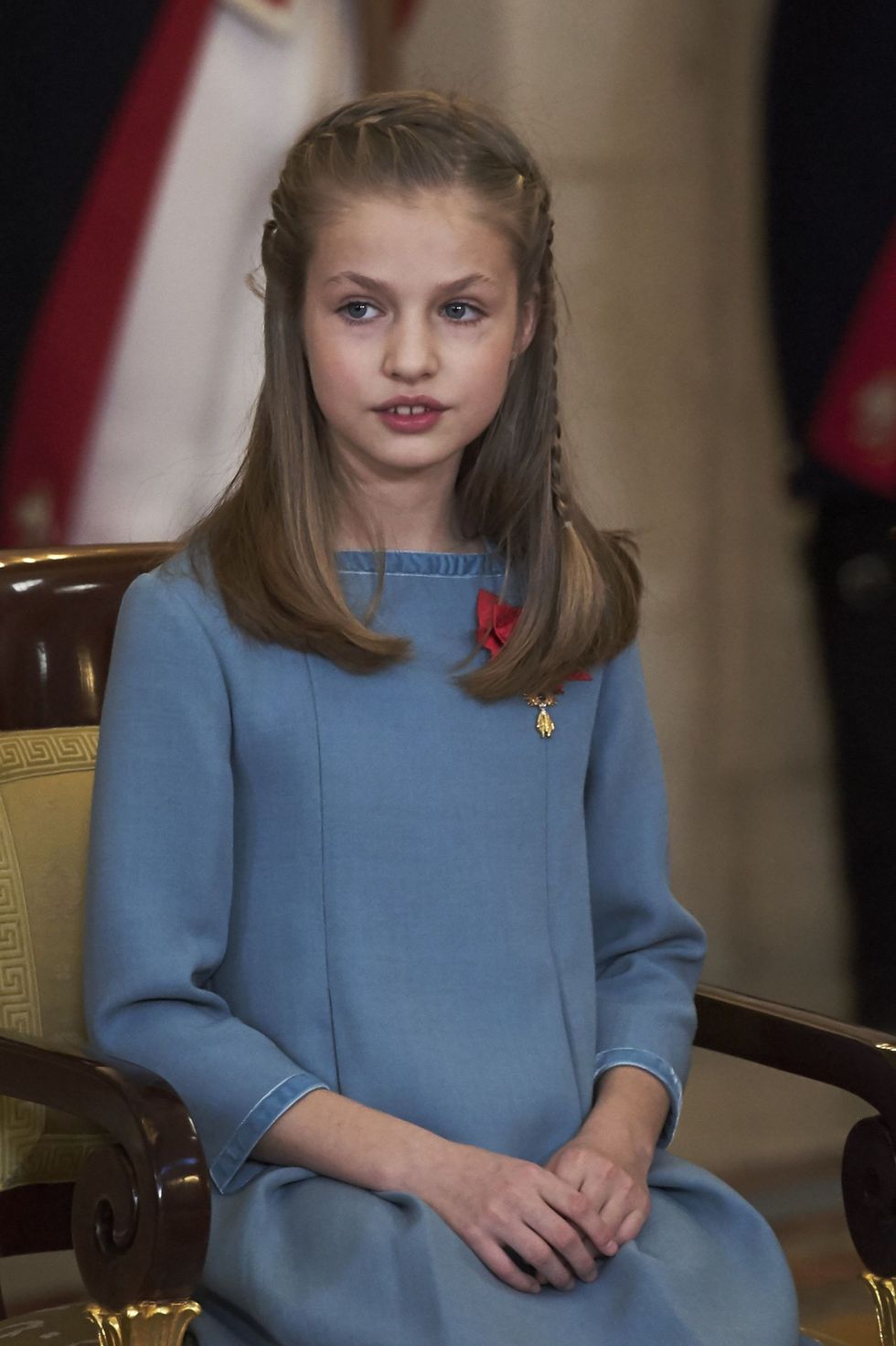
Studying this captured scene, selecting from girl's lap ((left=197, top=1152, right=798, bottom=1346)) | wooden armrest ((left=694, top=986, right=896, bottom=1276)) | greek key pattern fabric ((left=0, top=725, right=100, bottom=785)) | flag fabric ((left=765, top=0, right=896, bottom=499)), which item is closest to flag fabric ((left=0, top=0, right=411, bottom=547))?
flag fabric ((left=765, top=0, right=896, bottom=499))

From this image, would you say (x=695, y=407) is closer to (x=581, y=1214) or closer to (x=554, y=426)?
(x=554, y=426)

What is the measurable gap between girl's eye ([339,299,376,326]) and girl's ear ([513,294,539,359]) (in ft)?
0.55

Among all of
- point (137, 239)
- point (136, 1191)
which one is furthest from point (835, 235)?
point (136, 1191)

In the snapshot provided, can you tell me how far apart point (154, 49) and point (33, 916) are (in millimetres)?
1589

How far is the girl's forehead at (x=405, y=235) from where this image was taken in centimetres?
139

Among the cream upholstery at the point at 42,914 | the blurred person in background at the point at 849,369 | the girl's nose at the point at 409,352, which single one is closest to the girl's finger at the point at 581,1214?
the cream upholstery at the point at 42,914

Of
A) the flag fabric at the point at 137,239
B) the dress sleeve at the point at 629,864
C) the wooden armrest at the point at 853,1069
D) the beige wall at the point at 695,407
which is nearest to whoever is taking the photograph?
the wooden armrest at the point at 853,1069

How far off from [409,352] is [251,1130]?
1.96 ft

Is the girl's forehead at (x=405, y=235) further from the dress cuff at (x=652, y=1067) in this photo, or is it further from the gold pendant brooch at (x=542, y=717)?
the dress cuff at (x=652, y=1067)

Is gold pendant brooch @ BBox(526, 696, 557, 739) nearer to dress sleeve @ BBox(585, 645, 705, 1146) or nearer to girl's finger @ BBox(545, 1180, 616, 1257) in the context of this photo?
dress sleeve @ BBox(585, 645, 705, 1146)

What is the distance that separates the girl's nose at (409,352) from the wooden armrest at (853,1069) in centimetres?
62

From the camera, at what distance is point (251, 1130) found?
132 cm

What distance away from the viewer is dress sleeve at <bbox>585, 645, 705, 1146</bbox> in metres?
1.60

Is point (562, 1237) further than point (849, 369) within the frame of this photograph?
No
